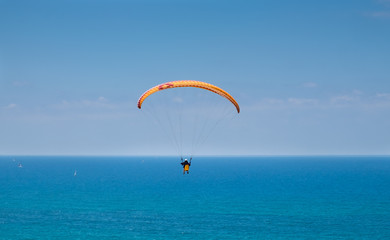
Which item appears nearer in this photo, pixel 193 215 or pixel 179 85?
pixel 179 85

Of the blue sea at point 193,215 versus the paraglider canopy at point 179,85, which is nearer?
the paraglider canopy at point 179,85

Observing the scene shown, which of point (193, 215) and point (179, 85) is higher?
point (179, 85)

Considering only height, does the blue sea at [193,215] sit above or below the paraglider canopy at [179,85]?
below

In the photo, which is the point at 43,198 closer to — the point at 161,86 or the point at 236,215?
the point at 236,215

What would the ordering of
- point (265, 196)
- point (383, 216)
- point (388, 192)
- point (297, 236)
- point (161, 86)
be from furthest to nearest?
point (388, 192)
point (265, 196)
point (383, 216)
point (297, 236)
point (161, 86)

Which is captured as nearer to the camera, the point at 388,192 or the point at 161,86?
the point at 161,86

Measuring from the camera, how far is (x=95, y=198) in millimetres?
80562

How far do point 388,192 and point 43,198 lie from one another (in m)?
82.5

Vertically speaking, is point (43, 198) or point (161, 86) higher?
point (161, 86)

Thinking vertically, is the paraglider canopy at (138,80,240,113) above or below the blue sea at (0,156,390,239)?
above

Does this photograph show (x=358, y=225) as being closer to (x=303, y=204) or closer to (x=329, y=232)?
(x=329, y=232)

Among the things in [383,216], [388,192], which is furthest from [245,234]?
[388,192]

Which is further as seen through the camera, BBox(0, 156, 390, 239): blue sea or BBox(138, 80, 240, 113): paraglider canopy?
BBox(0, 156, 390, 239): blue sea

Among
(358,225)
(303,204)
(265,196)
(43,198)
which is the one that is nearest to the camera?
(358,225)
